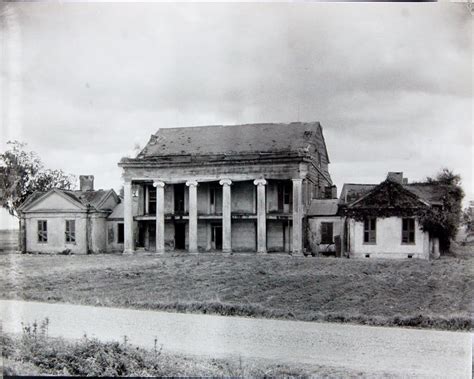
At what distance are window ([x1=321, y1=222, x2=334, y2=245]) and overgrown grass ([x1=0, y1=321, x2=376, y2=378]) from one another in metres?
4.92

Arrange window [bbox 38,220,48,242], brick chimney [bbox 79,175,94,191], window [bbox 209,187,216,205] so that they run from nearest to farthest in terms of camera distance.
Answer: brick chimney [bbox 79,175,94,191], window [bbox 38,220,48,242], window [bbox 209,187,216,205]

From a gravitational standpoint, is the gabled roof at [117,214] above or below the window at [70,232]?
above

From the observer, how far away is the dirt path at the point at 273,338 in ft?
25.9

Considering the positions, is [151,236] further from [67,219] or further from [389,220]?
[389,220]

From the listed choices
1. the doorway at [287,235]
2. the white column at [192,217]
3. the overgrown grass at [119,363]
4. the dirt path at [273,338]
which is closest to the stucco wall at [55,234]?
the dirt path at [273,338]

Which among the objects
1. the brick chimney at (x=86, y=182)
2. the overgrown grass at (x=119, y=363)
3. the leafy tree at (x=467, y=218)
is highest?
the brick chimney at (x=86, y=182)

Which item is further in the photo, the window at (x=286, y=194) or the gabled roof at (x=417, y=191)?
the window at (x=286, y=194)

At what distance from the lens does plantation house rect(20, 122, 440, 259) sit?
10656mm

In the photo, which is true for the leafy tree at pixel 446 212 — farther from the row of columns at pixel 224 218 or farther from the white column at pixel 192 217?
the white column at pixel 192 217

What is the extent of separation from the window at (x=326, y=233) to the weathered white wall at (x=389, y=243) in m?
0.83

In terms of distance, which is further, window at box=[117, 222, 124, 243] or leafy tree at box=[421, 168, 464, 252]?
window at box=[117, 222, 124, 243]

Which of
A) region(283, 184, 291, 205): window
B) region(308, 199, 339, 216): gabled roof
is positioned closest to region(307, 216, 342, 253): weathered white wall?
region(308, 199, 339, 216): gabled roof

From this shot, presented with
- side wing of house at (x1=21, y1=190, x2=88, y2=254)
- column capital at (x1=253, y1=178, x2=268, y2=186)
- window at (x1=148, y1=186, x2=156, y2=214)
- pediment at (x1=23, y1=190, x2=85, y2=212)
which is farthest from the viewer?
column capital at (x1=253, y1=178, x2=268, y2=186)

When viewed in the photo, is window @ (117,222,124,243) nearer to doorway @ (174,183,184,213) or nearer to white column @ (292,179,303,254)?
doorway @ (174,183,184,213)
